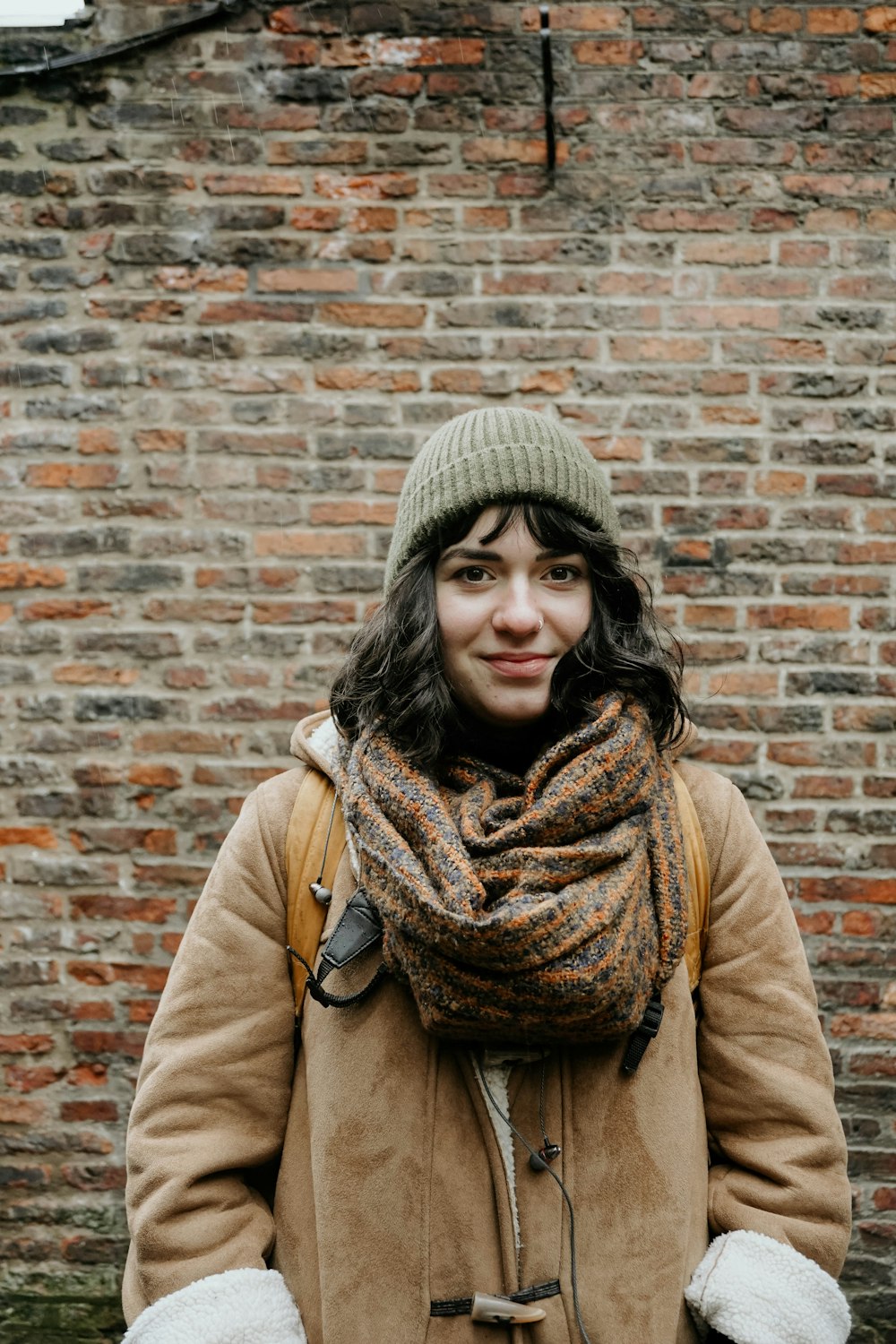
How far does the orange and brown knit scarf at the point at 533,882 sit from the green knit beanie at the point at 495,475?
0.33 meters

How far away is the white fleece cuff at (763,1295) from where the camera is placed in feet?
4.49

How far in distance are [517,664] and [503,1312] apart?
0.88 m

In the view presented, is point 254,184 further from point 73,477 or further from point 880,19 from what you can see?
point 880,19

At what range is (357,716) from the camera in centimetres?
163

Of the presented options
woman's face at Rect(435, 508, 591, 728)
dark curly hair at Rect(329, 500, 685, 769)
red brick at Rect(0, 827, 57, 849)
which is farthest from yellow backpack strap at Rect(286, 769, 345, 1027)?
red brick at Rect(0, 827, 57, 849)

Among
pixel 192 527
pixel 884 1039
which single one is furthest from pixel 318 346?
pixel 884 1039

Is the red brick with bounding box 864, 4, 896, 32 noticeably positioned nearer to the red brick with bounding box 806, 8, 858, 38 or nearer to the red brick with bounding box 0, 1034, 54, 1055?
the red brick with bounding box 806, 8, 858, 38

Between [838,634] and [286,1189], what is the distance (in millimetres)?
1796

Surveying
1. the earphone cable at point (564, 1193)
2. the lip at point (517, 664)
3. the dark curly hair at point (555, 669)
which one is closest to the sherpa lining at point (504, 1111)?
the earphone cable at point (564, 1193)

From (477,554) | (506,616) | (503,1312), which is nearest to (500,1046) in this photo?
(503,1312)

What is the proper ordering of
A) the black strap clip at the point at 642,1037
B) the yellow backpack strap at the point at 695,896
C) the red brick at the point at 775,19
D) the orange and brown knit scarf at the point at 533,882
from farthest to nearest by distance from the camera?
the red brick at the point at 775,19, the yellow backpack strap at the point at 695,896, the black strap clip at the point at 642,1037, the orange and brown knit scarf at the point at 533,882

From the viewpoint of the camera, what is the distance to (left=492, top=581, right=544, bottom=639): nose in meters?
1.45

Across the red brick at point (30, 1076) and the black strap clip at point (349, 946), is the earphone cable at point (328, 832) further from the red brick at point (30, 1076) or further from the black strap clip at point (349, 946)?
the red brick at point (30, 1076)

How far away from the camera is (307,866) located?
4.99ft
